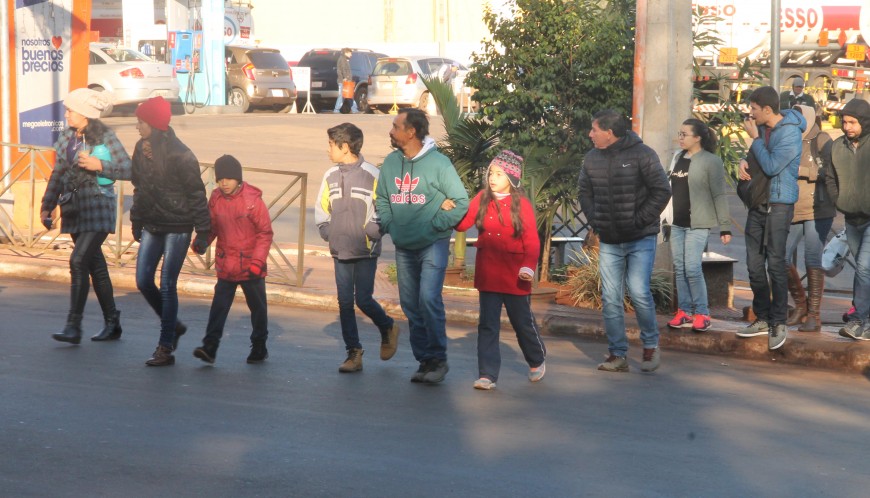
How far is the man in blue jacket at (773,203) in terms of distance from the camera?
868 cm

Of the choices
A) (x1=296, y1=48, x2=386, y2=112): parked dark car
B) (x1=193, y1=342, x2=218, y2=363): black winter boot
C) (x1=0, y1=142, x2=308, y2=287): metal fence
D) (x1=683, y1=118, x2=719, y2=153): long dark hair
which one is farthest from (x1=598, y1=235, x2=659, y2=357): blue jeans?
(x1=296, y1=48, x2=386, y2=112): parked dark car

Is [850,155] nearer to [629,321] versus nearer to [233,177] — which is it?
[629,321]

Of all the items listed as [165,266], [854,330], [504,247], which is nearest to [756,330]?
[854,330]

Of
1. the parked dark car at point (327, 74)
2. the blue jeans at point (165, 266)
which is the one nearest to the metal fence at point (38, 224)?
the blue jeans at point (165, 266)

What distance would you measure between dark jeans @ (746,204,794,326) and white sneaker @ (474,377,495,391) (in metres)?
2.31

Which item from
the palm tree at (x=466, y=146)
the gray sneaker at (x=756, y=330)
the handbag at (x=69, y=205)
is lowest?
the gray sneaker at (x=756, y=330)

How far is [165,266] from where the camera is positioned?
812 cm

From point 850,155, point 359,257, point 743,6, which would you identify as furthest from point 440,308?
point 743,6

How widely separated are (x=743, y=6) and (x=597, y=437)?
26.2m

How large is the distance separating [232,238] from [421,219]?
1.36 m

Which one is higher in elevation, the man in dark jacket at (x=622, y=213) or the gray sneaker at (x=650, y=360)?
the man in dark jacket at (x=622, y=213)

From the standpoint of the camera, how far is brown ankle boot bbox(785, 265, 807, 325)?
9742mm

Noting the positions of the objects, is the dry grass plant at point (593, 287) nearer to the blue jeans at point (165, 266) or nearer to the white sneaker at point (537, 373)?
the white sneaker at point (537, 373)

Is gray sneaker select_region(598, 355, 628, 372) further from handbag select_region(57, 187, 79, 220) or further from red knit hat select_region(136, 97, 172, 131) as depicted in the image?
handbag select_region(57, 187, 79, 220)
